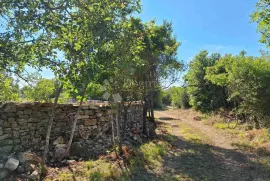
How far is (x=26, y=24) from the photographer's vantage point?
3744 mm

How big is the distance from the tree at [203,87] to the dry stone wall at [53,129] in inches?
538

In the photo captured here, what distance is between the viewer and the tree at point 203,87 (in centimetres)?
1994

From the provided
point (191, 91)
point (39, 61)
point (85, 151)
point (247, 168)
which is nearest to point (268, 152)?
point (247, 168)

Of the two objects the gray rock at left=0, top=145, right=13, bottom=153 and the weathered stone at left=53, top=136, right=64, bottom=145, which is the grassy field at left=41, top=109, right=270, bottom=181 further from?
the gray rock at left=0, top=145, right=13, bottom=153

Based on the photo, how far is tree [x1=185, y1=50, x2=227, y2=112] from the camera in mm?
19936

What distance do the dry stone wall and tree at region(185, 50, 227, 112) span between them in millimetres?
13662

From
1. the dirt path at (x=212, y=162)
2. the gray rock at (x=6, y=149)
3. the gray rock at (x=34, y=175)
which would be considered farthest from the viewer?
the dirt path at (x=212, y=162)

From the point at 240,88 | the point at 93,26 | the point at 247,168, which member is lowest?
the point at 247,168

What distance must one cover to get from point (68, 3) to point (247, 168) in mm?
6417

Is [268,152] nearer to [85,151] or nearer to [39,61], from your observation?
[85,151]

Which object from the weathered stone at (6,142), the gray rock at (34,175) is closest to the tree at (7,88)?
the weathered stone at (6,142)

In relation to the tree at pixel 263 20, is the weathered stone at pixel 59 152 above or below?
below

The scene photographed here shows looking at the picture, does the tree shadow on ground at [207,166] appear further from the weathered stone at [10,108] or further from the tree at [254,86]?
the weathered stone at [10,108]

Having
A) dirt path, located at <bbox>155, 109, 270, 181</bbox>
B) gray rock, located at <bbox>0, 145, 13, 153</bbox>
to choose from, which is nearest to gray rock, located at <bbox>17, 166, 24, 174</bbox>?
gray rock, located at <bbox>0, 145, 13, 153</bbox>
